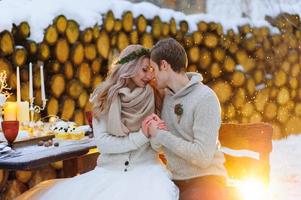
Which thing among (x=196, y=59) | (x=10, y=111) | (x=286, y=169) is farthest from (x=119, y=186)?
(x=196, y=59)

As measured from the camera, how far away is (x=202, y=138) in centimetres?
221

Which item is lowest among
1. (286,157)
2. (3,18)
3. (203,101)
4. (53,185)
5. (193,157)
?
(286,157)

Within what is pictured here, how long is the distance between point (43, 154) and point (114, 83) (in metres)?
0.49

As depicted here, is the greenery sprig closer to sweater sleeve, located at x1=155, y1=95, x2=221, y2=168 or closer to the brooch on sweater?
the brooch on sweater

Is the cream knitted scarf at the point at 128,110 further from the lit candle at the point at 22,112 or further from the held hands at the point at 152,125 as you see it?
the lit candle at the point at 22,112

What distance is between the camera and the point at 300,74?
7.62m

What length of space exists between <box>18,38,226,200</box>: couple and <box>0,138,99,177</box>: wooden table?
5.6 inches

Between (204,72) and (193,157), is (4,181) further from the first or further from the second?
(204,72)

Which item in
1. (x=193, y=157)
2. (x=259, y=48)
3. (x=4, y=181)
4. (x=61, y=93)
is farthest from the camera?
(x=259, y=48)

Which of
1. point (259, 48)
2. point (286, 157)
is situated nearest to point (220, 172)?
point (286, 157)

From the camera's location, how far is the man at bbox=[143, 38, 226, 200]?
7.32 ft

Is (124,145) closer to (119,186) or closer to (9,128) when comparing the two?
(119,186)

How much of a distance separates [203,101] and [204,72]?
4.12m

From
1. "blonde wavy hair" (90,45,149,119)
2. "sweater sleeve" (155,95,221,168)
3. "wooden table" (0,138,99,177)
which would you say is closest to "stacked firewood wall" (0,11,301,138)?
"wooden table" (0,138,99,177)
